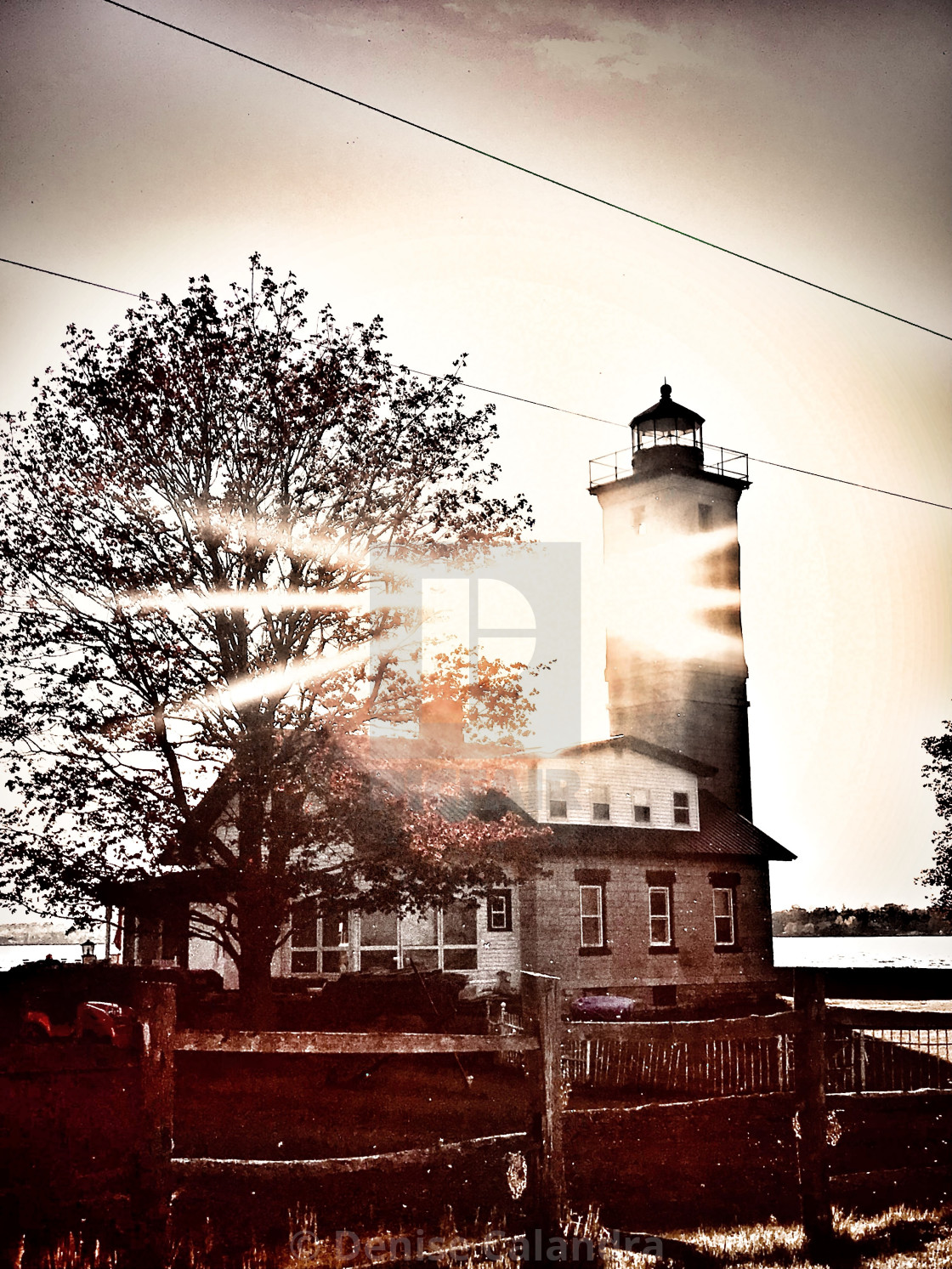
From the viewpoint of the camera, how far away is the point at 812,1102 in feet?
26.5

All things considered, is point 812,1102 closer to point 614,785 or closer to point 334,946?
point 334,946

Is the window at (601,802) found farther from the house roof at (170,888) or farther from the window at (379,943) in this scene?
the house roof at (170,888)

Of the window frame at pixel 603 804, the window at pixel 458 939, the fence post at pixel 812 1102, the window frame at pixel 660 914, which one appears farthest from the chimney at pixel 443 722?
the window frame at pixel 660 914

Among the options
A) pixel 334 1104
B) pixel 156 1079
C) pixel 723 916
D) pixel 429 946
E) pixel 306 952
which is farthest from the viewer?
pixel 723 916

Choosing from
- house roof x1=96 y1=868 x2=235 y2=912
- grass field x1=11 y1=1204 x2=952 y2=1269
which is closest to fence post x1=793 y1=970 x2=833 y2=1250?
grass field x1=11 y1=1204 x2=952 y2=1269

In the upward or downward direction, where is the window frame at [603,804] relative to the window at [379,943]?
upward

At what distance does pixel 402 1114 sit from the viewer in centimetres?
1440

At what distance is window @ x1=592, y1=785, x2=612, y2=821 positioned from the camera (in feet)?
94.5

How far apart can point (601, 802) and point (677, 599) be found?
392 inches

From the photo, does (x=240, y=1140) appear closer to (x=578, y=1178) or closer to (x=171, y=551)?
(x=578, y=1178)

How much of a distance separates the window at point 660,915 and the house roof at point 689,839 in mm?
986

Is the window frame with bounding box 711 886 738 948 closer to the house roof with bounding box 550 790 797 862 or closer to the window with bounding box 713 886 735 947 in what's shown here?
the window with bounding box 713 886 735 947

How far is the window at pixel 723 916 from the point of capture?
99.2 ft

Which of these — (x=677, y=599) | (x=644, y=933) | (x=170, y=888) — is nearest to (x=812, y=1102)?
(x=170, y=888)
